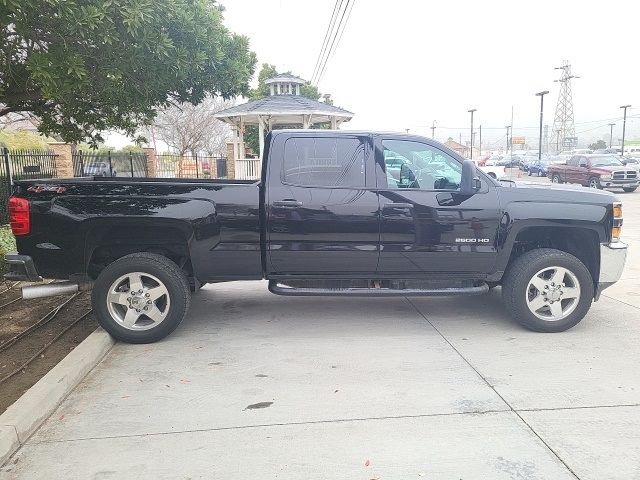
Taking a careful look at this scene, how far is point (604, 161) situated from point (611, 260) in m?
24.5

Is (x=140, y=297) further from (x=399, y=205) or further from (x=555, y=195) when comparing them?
(x=555, y=195)

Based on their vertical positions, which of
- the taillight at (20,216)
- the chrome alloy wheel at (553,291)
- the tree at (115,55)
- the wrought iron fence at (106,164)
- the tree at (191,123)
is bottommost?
the chrome alloy wheel at (553,291)

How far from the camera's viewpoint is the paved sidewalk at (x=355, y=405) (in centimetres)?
316

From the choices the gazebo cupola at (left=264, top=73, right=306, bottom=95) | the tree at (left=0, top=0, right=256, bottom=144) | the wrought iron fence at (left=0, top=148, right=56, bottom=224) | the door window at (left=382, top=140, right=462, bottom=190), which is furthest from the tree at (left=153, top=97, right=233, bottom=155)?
the door window at (left=382, top=140, right=462, bottom=190)

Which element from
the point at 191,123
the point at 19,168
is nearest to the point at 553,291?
the point at 19,168

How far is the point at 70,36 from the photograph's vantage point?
14.1 feet

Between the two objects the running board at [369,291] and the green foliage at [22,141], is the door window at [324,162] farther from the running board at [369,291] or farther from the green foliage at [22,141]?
the green foliage at [22,141]

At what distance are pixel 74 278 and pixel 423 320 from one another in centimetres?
359

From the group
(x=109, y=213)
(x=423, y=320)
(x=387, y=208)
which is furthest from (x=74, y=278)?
(x=423, y=320)

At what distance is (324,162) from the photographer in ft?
17.4

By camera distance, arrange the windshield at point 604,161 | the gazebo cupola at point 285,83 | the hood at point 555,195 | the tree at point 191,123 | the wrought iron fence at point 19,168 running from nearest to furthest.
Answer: the hood at point 555,195 < the wrought iron fence at point 19,168 < the gazebo cupola at point 285,83 < the windshield at point 604,161 < the tree at point 191,123

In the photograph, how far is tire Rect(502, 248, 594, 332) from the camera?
5297 millimetres

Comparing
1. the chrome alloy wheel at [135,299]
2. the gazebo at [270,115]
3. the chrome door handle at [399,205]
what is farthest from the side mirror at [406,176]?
the gazebo at [270,115]

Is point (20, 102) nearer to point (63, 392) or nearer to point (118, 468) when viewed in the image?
point (63, 392)
